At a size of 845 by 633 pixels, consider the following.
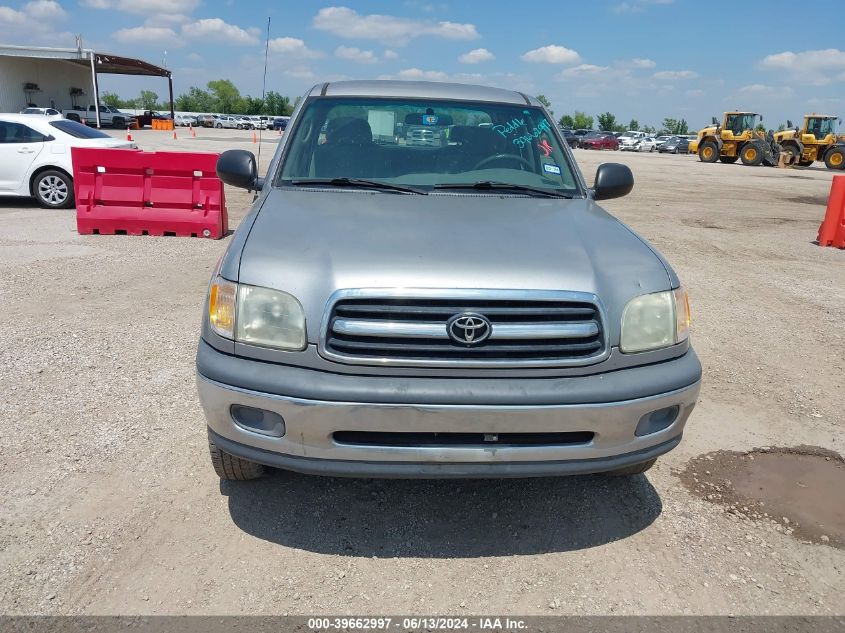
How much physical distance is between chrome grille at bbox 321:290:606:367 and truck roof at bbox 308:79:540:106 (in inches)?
81.3

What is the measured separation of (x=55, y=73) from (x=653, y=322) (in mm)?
53099

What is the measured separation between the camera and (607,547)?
2822 mm

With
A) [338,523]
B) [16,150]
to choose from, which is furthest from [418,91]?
[16,150]

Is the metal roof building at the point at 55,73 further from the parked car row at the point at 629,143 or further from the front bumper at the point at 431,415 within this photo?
the front bumper at the point at 431,415

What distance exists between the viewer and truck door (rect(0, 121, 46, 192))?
1058 cm

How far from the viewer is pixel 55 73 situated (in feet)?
150

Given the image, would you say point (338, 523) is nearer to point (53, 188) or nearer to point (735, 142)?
point (53, 188)

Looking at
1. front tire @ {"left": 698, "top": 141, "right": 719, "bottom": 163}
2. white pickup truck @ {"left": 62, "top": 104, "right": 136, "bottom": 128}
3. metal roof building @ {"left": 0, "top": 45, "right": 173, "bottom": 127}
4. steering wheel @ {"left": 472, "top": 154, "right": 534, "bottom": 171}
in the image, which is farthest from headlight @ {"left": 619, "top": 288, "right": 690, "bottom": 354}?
white pickup truck @ {"left": 62, "top": 104, "right": 136, "bottom": 128}

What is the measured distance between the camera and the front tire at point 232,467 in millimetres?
2920

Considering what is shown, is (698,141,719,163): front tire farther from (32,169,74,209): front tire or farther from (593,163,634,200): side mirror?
(593,163,634,200): side mirror

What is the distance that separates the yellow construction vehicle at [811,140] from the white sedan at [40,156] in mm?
31051

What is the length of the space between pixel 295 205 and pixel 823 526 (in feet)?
9.30

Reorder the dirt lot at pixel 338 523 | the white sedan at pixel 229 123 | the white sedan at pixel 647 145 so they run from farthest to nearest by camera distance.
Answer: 1. the white sedan at pixel 229 123
2. the white sedan at pixel 647 145
3. the dirt lot at pixel 338 523

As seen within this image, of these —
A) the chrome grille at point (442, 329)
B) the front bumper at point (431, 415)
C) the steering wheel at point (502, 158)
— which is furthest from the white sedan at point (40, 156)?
the chrome grille at point (442, 329)
